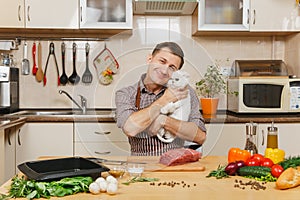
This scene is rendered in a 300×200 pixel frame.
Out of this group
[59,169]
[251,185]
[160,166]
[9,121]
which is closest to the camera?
[251,185]

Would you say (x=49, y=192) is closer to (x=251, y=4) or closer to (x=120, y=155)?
(x=120, y=155)

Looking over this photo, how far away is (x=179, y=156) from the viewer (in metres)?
1.66

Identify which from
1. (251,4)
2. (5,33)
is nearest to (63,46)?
(5,33)

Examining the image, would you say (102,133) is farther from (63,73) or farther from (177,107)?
(63,73)

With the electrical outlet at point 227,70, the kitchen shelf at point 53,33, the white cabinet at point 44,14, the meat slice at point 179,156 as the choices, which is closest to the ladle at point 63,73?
the kitchen shelf at point 53,33

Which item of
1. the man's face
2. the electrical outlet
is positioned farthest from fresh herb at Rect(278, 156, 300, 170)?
the electrical outlet

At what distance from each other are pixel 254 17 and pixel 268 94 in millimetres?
562

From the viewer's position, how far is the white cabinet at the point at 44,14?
122 inches

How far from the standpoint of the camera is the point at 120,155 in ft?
5.92

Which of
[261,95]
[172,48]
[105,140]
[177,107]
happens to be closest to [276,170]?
[177,107]

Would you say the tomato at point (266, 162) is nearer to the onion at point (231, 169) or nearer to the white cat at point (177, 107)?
the onion at point (231, 169)

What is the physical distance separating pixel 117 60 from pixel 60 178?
30.6 inches

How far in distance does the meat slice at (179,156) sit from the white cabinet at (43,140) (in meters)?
1.44

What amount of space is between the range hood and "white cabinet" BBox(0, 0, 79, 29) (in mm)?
455
